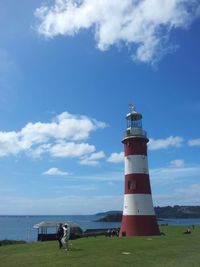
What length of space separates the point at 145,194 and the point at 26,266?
65.3ft

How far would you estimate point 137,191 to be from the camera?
37625mm

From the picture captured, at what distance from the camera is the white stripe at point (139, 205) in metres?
37.3

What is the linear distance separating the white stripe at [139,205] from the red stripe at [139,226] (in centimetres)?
43

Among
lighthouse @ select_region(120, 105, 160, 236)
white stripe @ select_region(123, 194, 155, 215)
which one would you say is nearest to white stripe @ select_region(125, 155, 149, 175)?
lighthouse @ select_region(120, 105, 160, 236)

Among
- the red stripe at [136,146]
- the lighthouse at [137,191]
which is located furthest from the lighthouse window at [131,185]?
the red stripe at [136,146]

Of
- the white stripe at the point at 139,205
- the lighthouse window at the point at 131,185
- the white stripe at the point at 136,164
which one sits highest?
the white stripe at the point at 136,164

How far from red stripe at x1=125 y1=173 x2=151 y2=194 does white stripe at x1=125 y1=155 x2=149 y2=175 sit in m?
0.43

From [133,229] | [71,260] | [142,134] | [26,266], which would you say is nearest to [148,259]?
[71,260]

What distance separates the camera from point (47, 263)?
1988 centimetres

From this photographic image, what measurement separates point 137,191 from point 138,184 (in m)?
0.64

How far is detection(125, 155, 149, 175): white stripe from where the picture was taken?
125 ft

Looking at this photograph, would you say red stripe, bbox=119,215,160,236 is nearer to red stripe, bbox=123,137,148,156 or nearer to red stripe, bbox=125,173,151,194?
red stripe, bbox=125,173,151,194

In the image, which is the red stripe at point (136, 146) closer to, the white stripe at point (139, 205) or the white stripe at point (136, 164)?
the white stripe at point (136, 164)

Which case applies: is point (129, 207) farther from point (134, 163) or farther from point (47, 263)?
point (47, 263)
